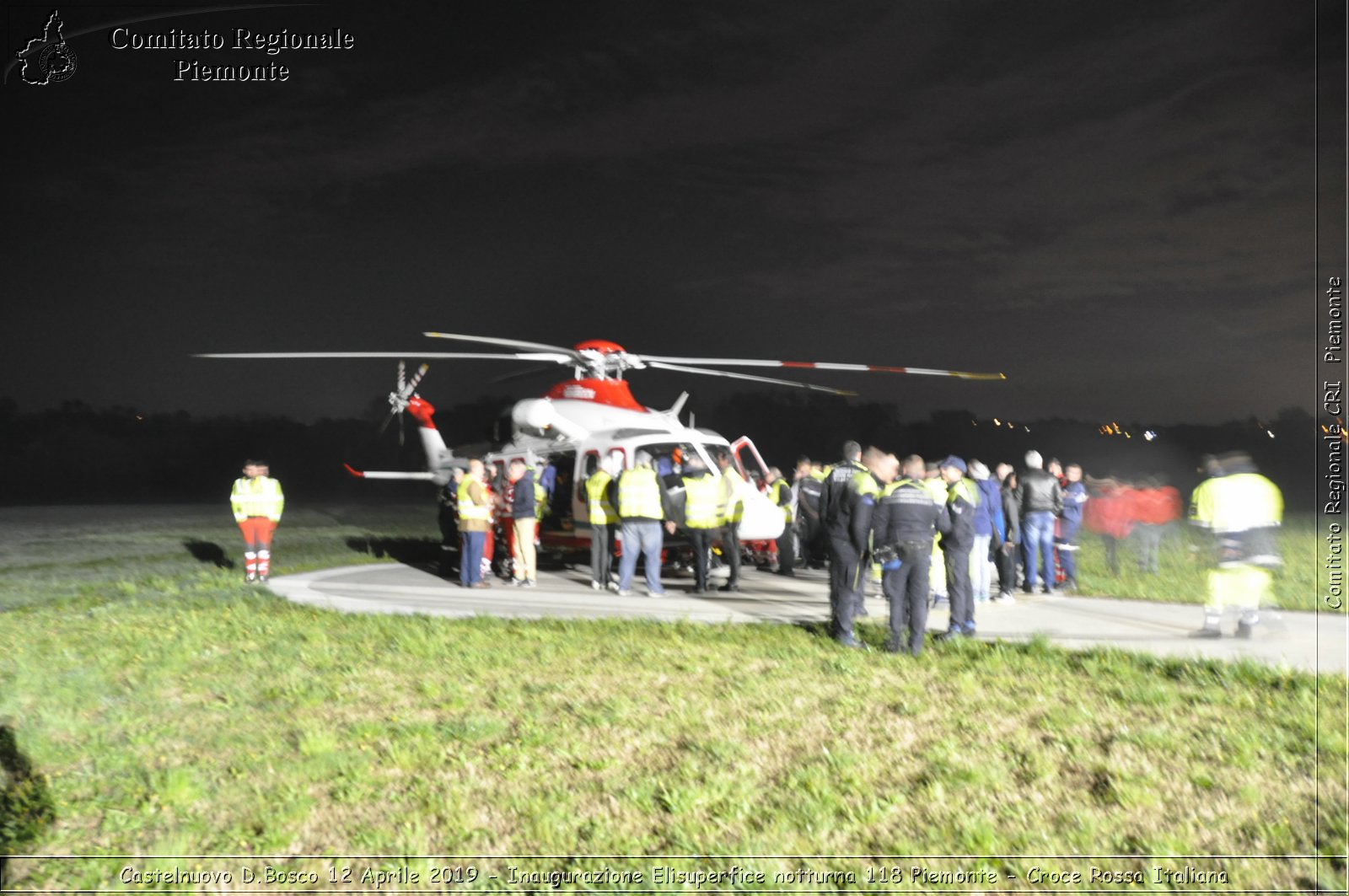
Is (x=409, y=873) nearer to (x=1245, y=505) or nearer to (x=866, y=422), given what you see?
(x=1245, y=505)

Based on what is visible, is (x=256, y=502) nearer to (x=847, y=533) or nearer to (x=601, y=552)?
(x=601, y=552)

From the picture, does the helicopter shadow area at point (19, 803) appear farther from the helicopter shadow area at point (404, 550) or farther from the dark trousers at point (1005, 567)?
the dark trousers at point (1005, 567)

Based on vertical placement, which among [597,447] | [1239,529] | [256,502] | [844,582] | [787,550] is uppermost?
[597,447]

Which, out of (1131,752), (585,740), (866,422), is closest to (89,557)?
(585,740)

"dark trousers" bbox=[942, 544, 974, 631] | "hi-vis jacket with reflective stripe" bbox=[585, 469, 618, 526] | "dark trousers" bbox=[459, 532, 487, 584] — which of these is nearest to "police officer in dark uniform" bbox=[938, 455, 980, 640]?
"dark trousers" bbox=[942, 544, 974, 631]

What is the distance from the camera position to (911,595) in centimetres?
755

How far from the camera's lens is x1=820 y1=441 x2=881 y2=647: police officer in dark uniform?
773 centimetres

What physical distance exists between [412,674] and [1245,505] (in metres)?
6.95

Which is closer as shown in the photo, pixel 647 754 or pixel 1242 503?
pixel 647 754

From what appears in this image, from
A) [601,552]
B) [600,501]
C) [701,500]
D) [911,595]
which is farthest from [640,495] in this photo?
[911,595]

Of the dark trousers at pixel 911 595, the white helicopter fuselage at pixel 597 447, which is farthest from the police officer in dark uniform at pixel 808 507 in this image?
the dark trousers at pixel 911 595

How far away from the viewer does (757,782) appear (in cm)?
485

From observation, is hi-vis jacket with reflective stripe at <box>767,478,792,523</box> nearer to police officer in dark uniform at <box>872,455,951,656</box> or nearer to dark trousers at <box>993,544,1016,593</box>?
dark trousers at <box>993,544,1016,593</box>

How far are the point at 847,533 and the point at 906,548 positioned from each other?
1.87 feet
